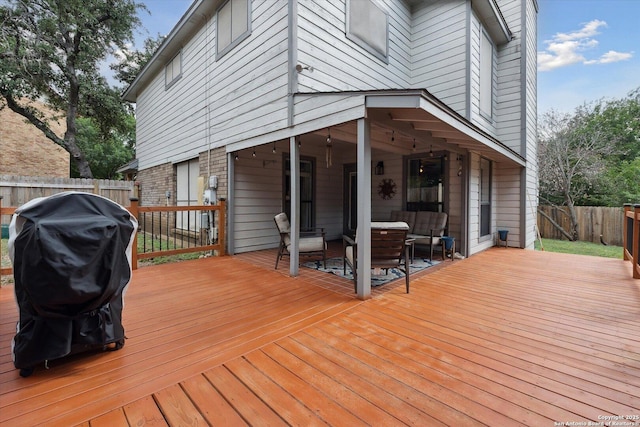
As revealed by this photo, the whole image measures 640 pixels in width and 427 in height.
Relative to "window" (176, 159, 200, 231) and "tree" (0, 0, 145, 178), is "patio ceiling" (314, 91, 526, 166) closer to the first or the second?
"window" (176, 159, 200, 231)

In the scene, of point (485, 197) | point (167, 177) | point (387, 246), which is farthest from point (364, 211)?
point (167, 177)

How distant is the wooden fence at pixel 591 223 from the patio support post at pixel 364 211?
37.2 feet

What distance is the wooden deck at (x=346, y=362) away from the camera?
164 cm

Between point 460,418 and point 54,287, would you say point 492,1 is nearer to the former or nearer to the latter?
point 460,418

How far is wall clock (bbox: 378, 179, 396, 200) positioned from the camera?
292 inches

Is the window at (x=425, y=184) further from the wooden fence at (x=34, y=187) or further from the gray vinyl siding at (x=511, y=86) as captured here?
the wooden fence at (x=34, y=187)

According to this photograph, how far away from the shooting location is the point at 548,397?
5.80 ft

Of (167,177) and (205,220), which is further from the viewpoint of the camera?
(167,177)

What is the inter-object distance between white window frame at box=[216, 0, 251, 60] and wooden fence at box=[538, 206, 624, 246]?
42.3 feet

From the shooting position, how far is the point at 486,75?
7125mm

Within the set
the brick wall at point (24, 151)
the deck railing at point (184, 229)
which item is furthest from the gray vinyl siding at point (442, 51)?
the brick wall at point (24, 151)

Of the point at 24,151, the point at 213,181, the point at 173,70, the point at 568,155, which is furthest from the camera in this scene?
the point at 24,151

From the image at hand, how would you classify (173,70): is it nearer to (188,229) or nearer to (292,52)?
(188,229)

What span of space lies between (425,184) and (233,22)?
551 centimetres
